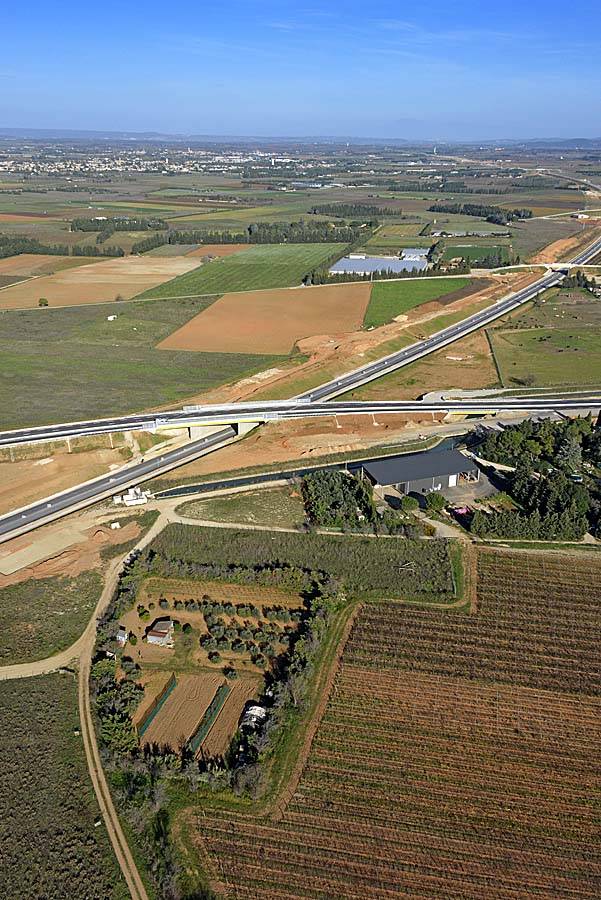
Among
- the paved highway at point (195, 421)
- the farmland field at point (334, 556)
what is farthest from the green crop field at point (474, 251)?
the farmland field at point (334, 556)

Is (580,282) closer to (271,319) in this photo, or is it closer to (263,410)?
(271,319)

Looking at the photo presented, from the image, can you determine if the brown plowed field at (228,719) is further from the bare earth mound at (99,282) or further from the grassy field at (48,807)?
the bare earth mound at (99,282)

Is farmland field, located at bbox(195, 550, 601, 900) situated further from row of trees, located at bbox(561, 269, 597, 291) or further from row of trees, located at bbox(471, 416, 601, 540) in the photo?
row of trees, located at bbox(561, 269, 597, 291)

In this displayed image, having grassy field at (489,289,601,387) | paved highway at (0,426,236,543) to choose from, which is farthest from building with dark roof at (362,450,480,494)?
grassy field at (489,289,601,387)

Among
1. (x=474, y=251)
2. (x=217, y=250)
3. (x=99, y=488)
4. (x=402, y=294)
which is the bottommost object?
(x=99, y=488)

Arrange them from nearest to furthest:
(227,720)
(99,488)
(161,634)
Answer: (227,720) → (161,634) → (99,488)

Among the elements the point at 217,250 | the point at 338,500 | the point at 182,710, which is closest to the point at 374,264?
the point at 217,250
